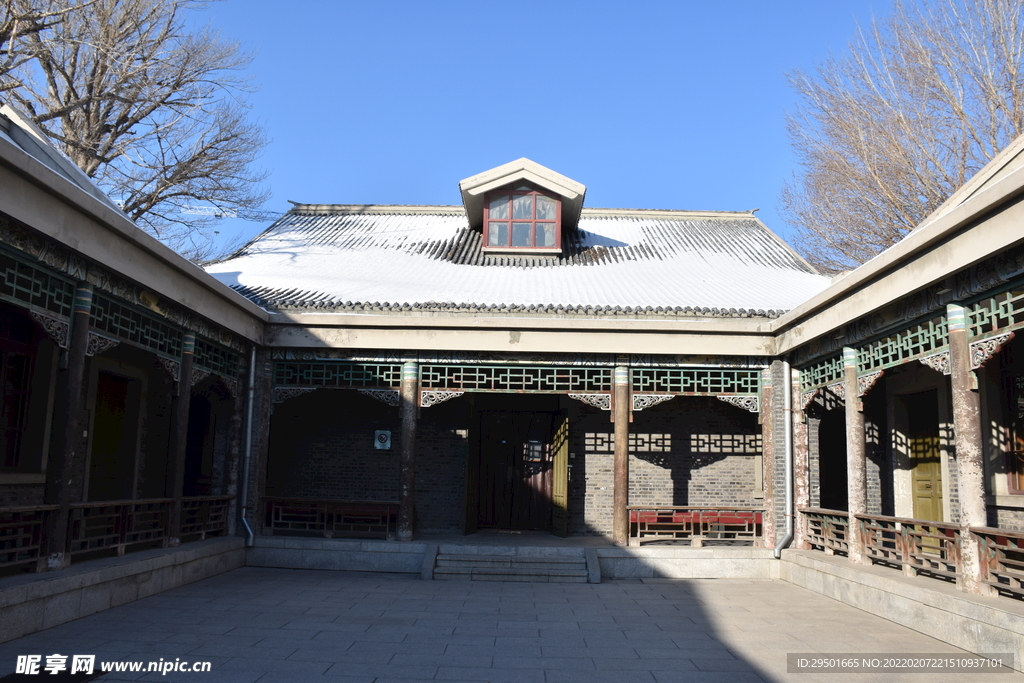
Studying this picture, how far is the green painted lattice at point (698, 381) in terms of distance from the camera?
11703 millimetres

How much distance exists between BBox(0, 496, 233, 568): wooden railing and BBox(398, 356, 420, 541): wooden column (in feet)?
8.27

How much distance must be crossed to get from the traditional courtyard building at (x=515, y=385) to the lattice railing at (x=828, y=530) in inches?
1.5

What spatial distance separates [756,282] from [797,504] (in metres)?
4.03

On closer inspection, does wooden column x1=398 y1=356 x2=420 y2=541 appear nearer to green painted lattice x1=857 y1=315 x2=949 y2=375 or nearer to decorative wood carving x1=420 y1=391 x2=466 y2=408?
decorative wood carving x1=420 y1=391 x2=466 y2=408

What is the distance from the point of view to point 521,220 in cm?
1564

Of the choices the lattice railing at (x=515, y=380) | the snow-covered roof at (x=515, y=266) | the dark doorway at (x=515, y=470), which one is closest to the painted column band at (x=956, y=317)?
the snow-covered roof at (x=515, y=266)

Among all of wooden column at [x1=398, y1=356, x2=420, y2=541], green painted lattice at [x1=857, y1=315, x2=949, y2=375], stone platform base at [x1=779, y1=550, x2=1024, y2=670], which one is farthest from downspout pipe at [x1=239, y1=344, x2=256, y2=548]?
green painted lattice at [x1=857, y1=315, x2=949, y2=375]

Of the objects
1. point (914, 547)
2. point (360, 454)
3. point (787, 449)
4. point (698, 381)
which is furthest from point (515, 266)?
point (914, 547)

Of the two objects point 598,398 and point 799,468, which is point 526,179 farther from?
point 799,468

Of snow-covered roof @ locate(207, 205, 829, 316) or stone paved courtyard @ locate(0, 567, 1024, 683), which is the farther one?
snow-covered roof @ locate(207, 205, 829, 316)

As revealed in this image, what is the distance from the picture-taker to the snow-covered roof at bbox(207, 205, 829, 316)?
12000mm

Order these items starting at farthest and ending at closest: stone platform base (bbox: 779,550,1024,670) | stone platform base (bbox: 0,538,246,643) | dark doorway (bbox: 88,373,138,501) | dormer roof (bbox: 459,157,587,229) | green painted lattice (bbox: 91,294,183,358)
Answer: dormer roof (bbox: 459,157,587,229), dark doorway (bbox: 88,373,138,501), green painted lattice (bbox: 91,294,183,358), stone platform base (bbox: 0,538,246,643), stone platform base (bbox: 779,550,1024,670)

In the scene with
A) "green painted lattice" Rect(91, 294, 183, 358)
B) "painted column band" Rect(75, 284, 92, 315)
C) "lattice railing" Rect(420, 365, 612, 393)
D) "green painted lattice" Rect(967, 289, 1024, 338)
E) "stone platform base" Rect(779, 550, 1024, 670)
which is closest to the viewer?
"stone platform base" Rect(779, 550, 1024, 670)

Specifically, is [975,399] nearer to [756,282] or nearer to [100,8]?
[756,282]
